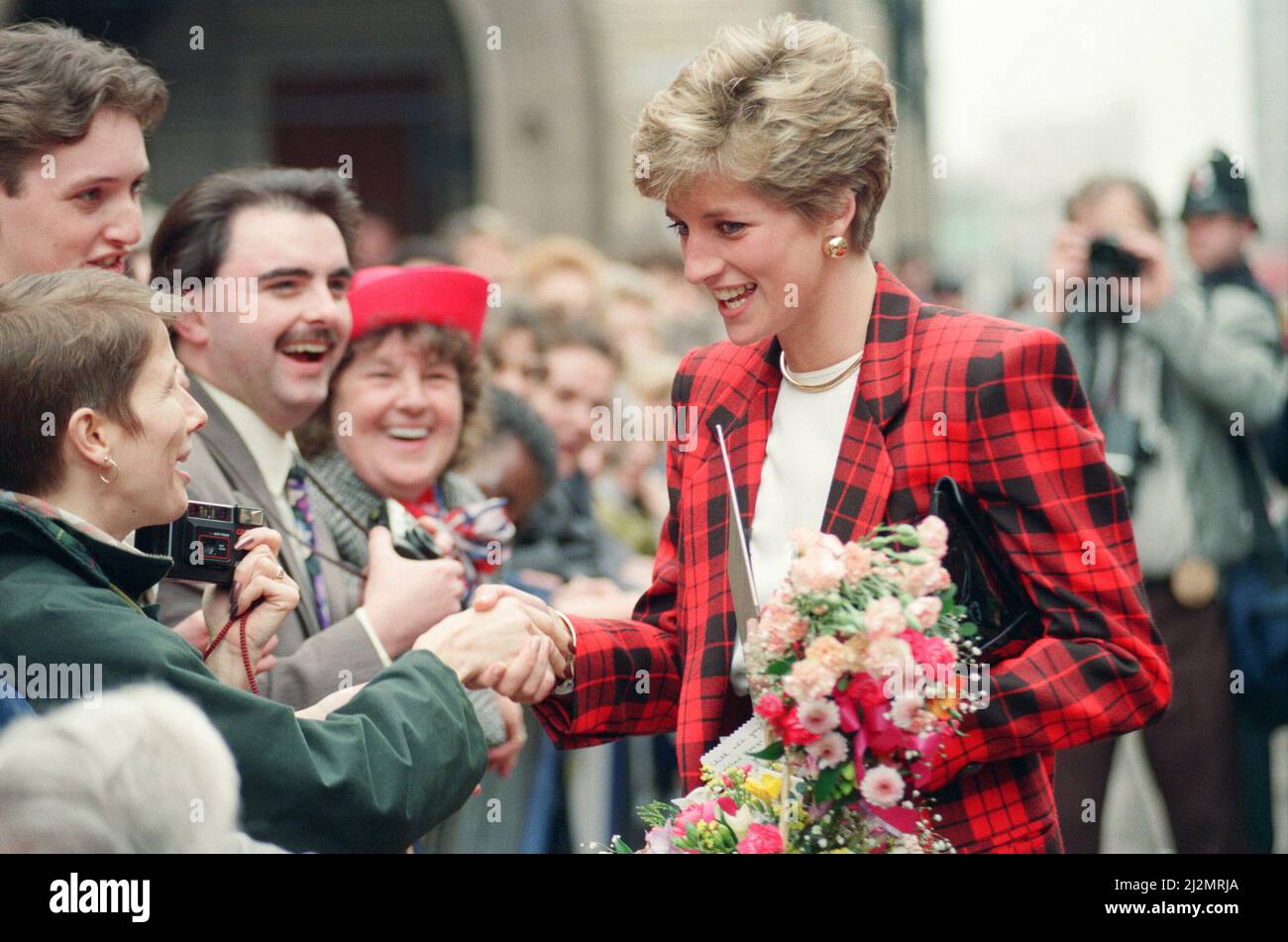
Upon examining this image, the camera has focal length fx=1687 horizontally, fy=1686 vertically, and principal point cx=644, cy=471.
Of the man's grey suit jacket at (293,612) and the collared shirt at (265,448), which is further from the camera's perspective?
the collared shirt at (265,448)

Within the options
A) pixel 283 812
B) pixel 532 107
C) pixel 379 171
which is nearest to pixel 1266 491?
pixel 283 812

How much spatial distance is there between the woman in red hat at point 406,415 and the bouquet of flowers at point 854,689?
1.56m

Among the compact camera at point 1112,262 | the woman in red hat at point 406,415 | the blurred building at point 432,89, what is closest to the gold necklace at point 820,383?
the woman in red hat at point 406,415

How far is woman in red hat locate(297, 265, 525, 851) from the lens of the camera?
4.10m

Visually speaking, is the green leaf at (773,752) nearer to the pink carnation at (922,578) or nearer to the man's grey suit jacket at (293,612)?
the pink carnation at (922,578)

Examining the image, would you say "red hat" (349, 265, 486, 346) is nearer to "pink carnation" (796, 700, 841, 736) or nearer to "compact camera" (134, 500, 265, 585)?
"compact camera" (134, 500, 265, 585)

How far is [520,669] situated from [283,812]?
644 mm

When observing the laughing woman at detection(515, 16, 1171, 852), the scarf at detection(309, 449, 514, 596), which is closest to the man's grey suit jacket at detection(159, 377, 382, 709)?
the scarf at detection(309, 449, 514, 596)

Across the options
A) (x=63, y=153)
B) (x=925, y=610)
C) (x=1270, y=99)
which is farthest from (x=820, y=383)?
(x=1270, y=99)

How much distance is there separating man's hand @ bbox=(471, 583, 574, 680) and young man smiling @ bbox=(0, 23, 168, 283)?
1039 millimetres

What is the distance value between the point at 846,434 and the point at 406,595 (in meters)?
1.10

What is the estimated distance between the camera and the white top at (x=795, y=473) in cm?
300

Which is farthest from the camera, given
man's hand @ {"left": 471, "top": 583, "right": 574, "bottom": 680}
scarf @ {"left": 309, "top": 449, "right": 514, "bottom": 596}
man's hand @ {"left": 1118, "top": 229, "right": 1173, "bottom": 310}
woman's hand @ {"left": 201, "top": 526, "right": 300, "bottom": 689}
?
A: man's hand @ {"left": 1118, "top": 229, "right": 1173, "bottom": 310}
